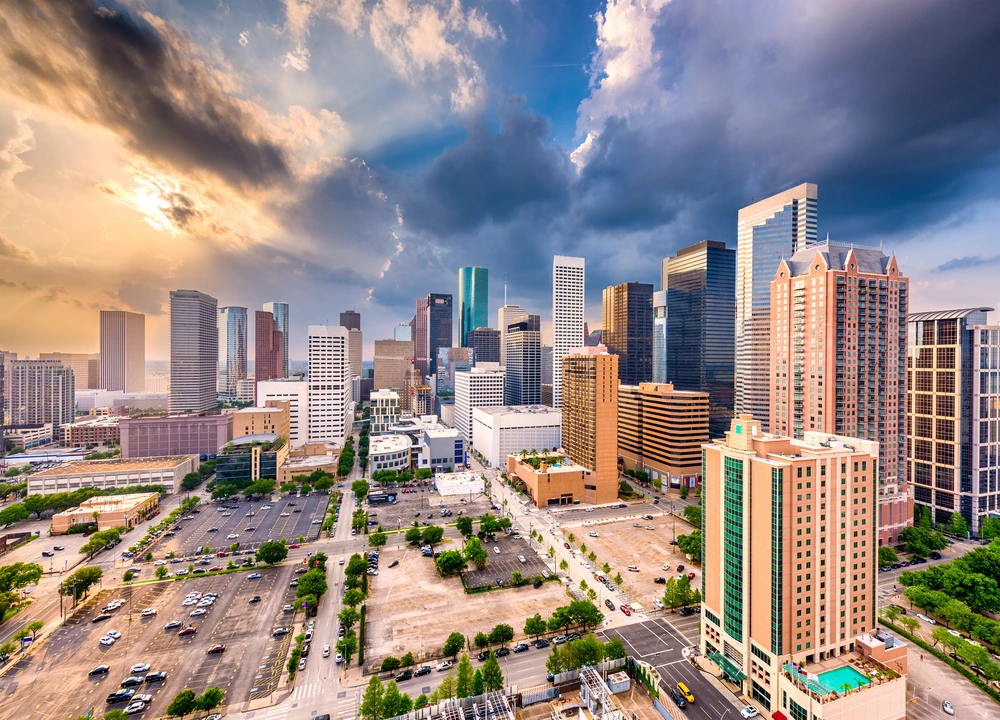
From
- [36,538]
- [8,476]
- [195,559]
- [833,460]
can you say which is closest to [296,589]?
[195,559]

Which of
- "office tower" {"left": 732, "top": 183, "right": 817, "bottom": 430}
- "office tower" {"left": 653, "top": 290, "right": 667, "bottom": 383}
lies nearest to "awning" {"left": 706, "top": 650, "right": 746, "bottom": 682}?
"office tower" {"left": 732, "top": 183, "right": 817, "bottom": 430}

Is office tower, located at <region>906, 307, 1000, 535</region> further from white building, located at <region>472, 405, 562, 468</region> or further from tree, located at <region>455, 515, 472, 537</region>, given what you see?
tree, located at <region>455, 515, 472, 537</region>

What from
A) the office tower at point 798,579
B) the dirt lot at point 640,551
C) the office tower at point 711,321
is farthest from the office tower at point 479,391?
the office tower at point 798,579

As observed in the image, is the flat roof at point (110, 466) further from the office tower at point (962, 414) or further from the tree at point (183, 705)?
the office tower at point (962, 414)

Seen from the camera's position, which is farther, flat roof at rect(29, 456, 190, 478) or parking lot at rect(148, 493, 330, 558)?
flat roof at rect(29, 456, 190, 478)

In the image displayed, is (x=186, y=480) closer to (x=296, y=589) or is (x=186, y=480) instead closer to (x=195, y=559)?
(x=195, y=559)

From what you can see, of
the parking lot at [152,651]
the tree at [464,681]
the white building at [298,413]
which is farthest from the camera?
the white building at [298,413]
